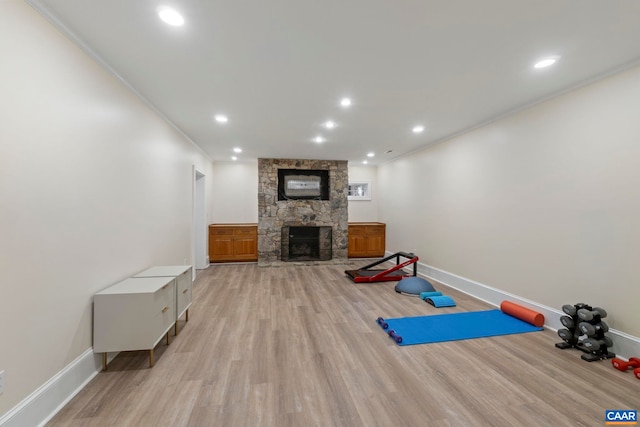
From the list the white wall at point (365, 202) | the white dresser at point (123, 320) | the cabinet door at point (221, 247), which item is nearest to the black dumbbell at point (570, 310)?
the white dresser at point (123, 320)

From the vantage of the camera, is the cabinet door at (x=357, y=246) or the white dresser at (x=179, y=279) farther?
the cabinet door at (x=357, y=246)

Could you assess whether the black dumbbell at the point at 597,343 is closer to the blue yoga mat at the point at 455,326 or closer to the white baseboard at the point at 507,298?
the white baseboard at the point at 507,298

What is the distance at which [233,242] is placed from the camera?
257 inches

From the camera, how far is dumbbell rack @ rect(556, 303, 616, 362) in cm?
238

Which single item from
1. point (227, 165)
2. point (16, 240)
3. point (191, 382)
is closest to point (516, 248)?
point (191, 382)

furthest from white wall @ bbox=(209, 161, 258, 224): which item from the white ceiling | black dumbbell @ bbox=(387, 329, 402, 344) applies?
black dumbbell @ bbox=(387, 329, 402, 344)

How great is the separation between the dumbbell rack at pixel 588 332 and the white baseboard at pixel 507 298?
9cm

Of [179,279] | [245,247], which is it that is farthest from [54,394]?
[245,247]

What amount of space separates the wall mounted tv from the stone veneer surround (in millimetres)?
116

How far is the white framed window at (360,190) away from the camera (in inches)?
307

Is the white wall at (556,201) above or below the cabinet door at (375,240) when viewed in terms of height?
above

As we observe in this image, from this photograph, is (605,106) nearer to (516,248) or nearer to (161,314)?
(516,248)

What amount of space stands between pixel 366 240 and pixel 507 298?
155 inches

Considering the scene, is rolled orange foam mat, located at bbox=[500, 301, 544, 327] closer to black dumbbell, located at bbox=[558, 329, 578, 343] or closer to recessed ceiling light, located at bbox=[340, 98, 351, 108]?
black dumbbell, located at bbox=[558, 329, 578, 343]
